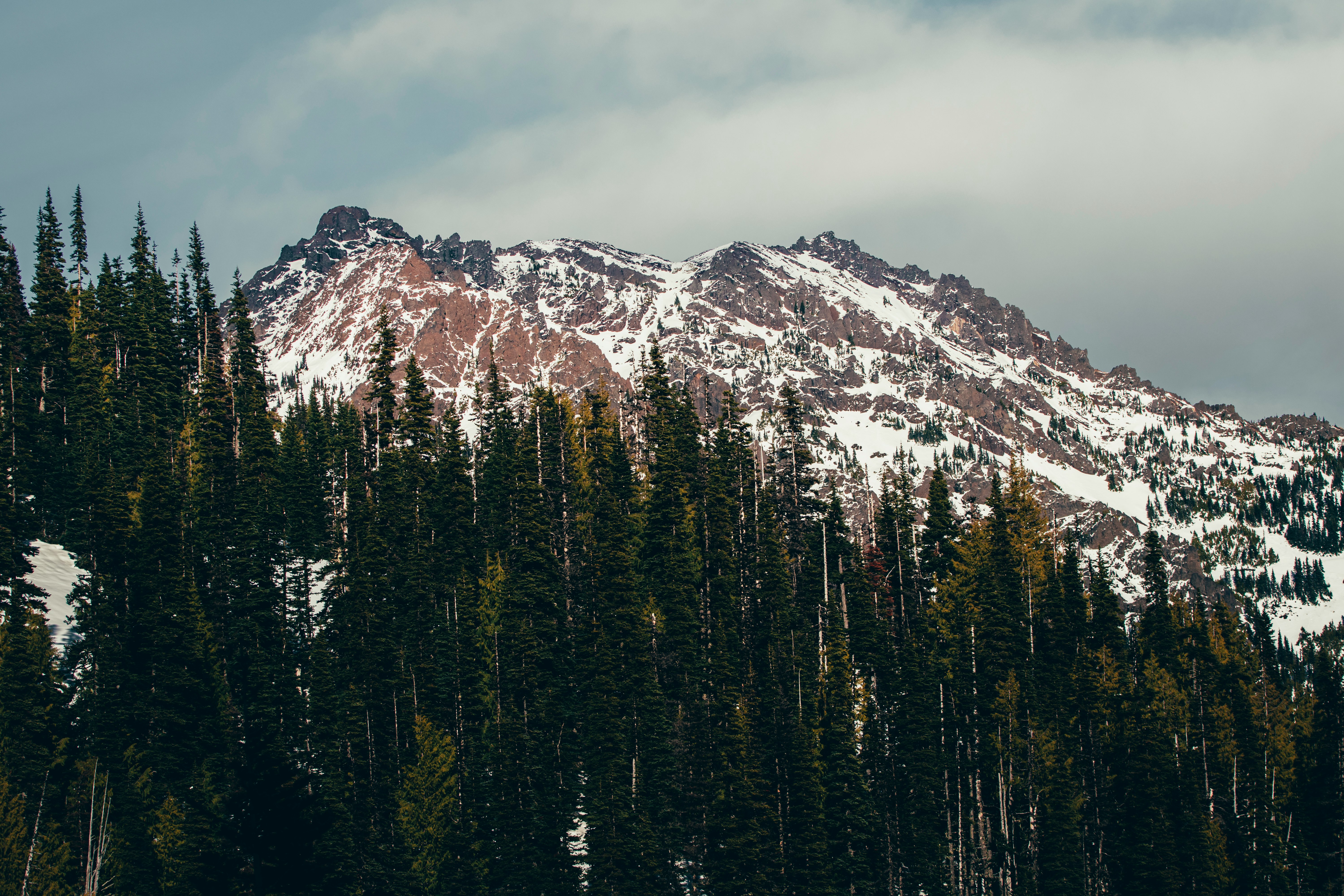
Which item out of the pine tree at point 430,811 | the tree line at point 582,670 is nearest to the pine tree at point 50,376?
the tree line at point 582,670

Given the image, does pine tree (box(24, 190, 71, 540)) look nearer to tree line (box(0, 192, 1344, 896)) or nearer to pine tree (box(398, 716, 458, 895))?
tree line (box(0, 192, 1344, 896))

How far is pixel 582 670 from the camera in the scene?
194 feet

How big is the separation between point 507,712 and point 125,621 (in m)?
21.8

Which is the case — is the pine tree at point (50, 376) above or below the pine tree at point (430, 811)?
above

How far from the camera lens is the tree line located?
51188 mm

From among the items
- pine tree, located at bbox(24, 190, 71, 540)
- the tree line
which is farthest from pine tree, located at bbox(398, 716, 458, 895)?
pine tree, located at bbox(24, 190, 71, 540)

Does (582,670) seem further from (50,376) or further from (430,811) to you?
(50,376)

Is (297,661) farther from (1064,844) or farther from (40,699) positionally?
(1064,844)

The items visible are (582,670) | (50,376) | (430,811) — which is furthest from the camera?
(50,376)

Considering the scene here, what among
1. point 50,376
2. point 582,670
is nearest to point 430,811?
point 582,670

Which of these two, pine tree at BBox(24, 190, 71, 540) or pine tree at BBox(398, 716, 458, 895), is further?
pine tree at BBox(24, 190, 71, 540)

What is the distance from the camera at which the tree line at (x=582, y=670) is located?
5119cm

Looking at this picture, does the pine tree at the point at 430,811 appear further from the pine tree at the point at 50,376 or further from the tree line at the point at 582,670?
the pine tree at the point at 50,376

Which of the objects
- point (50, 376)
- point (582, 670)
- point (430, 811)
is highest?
point (50, 376)
